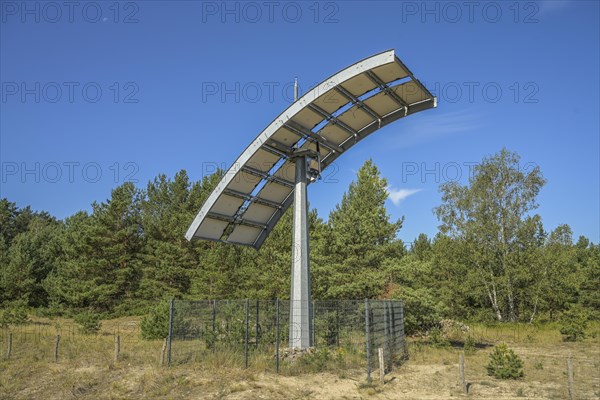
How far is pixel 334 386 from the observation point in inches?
514

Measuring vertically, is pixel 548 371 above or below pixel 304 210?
below

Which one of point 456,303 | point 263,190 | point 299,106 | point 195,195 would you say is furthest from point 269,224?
point 195,195

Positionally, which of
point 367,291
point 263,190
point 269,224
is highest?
point 263,190

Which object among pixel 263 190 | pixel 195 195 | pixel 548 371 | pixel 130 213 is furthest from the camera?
pixel 130 213

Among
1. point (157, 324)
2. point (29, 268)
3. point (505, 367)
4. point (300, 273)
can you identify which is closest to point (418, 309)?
point (505, 367)

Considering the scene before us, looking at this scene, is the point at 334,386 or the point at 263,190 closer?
the point at 334,386

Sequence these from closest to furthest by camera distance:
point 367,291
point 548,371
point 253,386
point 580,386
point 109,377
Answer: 1. point 253,386
2. point 580,386
3. point 109,377
4. point 548,371
5. point 367,291

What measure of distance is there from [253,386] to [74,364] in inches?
343

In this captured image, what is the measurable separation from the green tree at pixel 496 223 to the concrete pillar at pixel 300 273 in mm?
27717

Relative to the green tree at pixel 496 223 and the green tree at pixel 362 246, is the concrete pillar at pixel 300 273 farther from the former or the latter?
the green tree at pixel 496 223

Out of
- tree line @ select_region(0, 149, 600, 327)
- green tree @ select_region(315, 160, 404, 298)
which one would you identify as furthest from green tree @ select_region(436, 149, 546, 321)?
green tree @ select_region(315, 160, 404, 298)

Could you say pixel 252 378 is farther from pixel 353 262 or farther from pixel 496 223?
pixel 496 223

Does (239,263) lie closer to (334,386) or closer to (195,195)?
(195,195)

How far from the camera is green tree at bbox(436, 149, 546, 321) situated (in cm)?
3938
